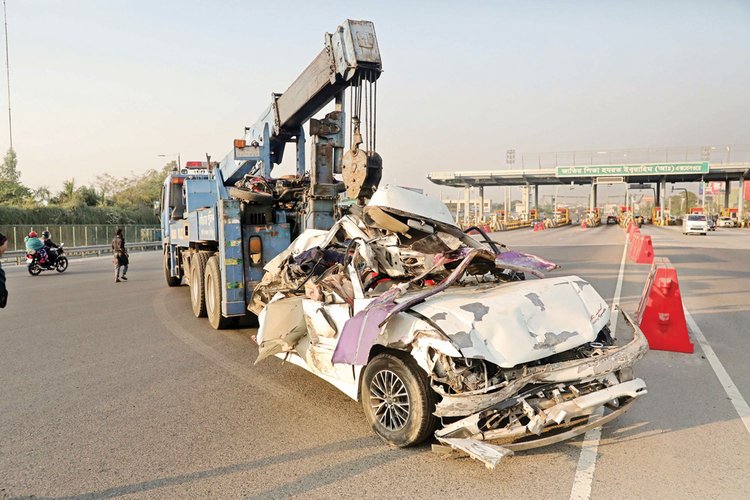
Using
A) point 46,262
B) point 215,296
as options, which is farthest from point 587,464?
point 46,262

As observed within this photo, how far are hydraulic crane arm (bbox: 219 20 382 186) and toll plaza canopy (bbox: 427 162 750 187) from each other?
2780 inches

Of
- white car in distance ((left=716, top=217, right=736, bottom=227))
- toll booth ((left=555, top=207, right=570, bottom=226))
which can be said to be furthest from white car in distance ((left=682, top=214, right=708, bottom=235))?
toll booth ((left=555, top=207, right=570, bottom=226))

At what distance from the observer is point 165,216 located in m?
14.1

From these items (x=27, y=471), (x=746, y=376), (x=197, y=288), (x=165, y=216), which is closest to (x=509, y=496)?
(x=27, y=471)

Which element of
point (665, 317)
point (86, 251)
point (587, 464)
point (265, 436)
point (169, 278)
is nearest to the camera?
point (587, 464)

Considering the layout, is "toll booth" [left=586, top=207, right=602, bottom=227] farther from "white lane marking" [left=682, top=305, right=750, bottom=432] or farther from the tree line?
"white lane marking" [left=682, top=305, right=750, bottom=432]

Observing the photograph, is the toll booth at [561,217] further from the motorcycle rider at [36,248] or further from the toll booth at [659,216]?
the motorcycle rider at [36,248]

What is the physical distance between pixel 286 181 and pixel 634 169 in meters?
74.0

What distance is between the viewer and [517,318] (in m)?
4.09

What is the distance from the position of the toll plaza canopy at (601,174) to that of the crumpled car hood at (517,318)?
75.2m

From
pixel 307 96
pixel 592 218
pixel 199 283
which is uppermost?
pixel 307 96

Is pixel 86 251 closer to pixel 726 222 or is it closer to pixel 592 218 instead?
pixel 592 218

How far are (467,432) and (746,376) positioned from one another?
12.7 ft

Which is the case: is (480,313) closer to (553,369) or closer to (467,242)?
(553,369)
